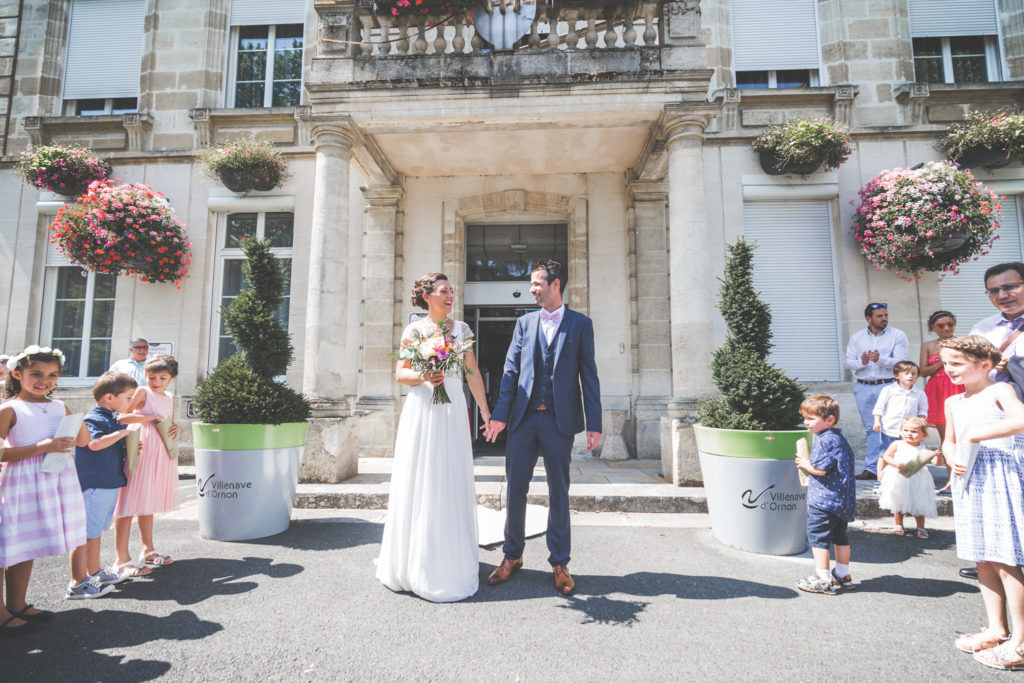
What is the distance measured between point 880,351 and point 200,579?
7.11 metres

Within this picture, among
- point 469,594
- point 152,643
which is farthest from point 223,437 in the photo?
point 469,594

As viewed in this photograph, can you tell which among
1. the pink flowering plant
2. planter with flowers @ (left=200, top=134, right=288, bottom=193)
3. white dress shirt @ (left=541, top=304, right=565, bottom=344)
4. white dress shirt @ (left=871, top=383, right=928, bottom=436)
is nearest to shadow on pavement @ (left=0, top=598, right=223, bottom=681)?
white dress shirt @ (left=541, top=304, right=565, bottom=344)

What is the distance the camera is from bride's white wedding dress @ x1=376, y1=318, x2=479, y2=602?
2.97 meters

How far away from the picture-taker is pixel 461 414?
3230 millimetres

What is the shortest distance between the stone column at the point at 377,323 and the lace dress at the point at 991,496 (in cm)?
629

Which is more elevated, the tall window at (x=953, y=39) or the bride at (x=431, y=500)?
the tall window at (x=953, y=39)

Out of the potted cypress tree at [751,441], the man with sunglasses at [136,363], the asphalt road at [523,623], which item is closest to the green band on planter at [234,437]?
the asphalt road at [523,623]

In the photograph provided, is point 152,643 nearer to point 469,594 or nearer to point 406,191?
point 469,594

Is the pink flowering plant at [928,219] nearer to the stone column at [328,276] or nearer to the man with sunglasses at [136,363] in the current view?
the stone column at [328,276]

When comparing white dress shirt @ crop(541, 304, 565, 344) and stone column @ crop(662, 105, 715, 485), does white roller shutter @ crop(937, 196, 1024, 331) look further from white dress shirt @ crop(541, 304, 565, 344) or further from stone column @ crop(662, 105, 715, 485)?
white dress shirt @ crop(541, 304, 565, 344)

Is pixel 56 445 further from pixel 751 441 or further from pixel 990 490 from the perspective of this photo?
pixel 990 490

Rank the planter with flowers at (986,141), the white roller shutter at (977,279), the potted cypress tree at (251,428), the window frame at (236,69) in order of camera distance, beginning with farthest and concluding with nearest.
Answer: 1. the window frame at (236,69)
2. the white roller shutter at (977,279)
3. the planter with flowers at (986,141)
4. the potted cypress tree at (251,428)

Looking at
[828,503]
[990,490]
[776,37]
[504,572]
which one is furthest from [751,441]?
[776,37]

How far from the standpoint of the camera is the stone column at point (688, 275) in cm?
577
